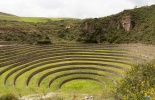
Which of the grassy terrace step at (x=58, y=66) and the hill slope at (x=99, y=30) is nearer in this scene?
the grassy terrace step at (x=58, y=66)

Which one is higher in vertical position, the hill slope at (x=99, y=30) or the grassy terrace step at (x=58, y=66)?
the hill slope at (x=99, y=30)

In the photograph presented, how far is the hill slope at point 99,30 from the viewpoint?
161 ft

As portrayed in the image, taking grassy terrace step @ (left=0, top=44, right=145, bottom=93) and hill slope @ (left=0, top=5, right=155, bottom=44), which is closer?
grassy terrace step @ (left=0, top=44, right=145, bottom=93)

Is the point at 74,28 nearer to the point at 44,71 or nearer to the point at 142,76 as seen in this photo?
the point at 44,71

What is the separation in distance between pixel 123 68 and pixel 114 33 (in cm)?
2320

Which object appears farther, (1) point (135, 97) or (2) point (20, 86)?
(2) point (20, 86)

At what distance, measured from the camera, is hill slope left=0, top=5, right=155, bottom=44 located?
4897 cm

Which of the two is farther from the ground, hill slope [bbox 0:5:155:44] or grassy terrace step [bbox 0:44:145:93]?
hill slope [bbox 0:5:155:44]

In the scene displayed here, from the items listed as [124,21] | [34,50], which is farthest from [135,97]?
[124,21]

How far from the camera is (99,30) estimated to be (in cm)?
5466

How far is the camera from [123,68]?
103 ft

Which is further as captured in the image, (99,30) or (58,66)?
(99,30)

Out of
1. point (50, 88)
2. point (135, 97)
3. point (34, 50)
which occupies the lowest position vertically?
point (50, 88)

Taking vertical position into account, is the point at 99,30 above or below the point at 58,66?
above
